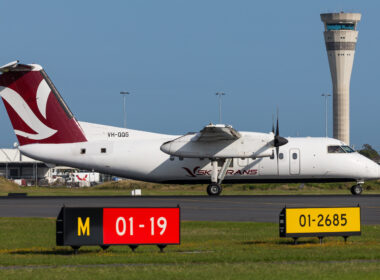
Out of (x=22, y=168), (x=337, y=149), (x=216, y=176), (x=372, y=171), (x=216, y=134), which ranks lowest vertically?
(x=216, y=176)

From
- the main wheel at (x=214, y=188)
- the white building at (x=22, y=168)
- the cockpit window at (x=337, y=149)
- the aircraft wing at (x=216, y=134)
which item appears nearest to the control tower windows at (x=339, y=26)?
the white building at (x=22, y=168)

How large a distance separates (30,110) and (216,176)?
39.0ft

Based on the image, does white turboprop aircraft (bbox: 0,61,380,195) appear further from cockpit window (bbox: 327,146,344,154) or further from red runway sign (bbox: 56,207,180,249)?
red runway sign (bbox: 56,207,180,249)

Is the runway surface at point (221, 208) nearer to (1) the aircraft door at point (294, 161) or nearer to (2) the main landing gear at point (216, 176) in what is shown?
(2) the main landing gear at point (216, 176)

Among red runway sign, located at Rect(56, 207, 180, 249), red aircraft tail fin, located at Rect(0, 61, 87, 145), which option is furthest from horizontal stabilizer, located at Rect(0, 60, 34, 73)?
red runway sign, located at Rect(56, 207, 180, 249)

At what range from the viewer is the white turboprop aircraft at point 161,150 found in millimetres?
45500

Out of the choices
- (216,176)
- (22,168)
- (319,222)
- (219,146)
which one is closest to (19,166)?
(22,168)

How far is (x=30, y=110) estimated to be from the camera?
4594cm

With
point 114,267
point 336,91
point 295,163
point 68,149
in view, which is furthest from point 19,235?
point 336,91

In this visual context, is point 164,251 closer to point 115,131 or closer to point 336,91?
point 115,131

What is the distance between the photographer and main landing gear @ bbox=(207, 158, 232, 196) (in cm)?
4650

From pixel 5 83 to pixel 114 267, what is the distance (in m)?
30.4

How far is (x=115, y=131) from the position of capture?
155 ft

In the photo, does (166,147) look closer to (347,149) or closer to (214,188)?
(214,188)
